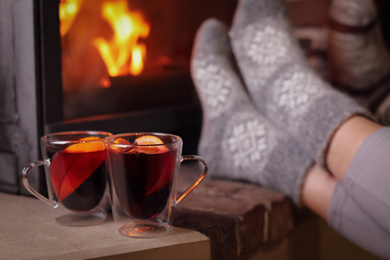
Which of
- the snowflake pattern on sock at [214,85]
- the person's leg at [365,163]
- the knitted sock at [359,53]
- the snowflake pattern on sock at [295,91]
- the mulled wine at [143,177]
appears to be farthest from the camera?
the knitted sock at [359,53]

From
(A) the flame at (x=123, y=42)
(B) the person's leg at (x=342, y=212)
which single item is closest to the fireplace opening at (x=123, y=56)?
(A) the flame at (x=123, y=42)

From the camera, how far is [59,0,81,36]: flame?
33.0 inches

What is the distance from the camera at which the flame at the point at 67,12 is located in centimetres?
84

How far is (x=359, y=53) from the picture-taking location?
4.22 ft

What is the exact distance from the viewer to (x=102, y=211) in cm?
68

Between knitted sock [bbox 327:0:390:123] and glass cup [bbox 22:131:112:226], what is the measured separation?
90 cm

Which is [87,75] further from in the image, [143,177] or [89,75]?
[143,177]

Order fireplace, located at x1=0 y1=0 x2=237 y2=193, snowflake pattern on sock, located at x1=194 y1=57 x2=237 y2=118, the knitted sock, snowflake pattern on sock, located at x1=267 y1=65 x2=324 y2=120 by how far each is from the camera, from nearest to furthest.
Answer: fireplace, located at x1=0 y1=0 x2=237 y2=193 → snowflake pattern on sock, located at x1=267 y1=65 x2=324 y2=120 → snowflake pattern on sock, located at x1=194 y1=57 x2=237 y2=118 → the knitted sock

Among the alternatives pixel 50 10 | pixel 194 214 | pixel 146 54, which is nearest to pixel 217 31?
pixel 146 54

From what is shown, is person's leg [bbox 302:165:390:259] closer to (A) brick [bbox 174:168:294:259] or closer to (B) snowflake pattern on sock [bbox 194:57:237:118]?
(A) brick [bbox 174:168:294:259]

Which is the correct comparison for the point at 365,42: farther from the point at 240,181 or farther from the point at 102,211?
the point at 102,211

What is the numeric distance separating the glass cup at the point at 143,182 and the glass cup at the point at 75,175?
0.05 m

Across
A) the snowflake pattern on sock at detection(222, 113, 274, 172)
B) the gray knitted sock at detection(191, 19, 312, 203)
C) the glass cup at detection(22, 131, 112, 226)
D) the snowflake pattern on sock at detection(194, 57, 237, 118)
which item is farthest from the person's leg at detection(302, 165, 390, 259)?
the glass cup at detection(22, 131, 112, 226)

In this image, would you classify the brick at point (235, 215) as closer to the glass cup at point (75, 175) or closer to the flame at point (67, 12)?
the glass cup at point (75, 175)
